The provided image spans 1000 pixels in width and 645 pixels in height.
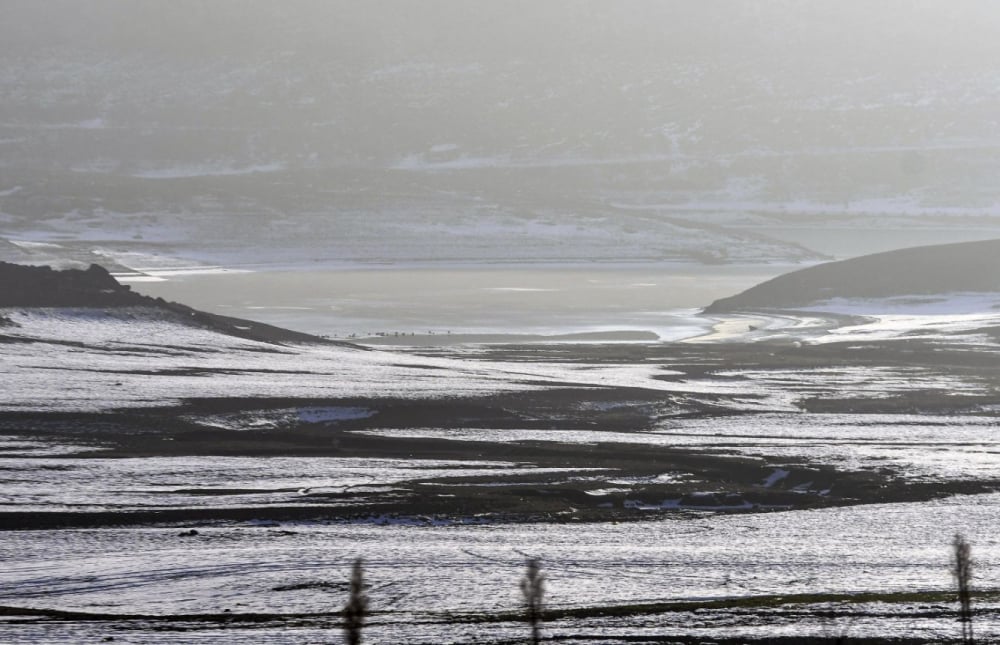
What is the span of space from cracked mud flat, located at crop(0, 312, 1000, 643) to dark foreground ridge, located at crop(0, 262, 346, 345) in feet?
8.20

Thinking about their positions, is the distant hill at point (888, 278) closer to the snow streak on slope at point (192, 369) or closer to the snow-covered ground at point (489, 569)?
the snow streak on slope at point (192, 369)

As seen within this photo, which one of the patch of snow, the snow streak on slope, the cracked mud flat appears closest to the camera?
the cracked mud flat

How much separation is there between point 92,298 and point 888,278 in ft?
76.3

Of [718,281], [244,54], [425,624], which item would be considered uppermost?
[244,54]

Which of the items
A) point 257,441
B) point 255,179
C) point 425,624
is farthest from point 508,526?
point 255,179

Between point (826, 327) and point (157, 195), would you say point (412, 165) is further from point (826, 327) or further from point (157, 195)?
point (826, 327)

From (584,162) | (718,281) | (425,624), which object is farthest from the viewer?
(584,162)

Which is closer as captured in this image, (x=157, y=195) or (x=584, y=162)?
(x=157, y=195)

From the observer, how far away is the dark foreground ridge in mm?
30141

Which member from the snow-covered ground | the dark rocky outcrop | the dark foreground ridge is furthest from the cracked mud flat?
the dark rocky outcrop

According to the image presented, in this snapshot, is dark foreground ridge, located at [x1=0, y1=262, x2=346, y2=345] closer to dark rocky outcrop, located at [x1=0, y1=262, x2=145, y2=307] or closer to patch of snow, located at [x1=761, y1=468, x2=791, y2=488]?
dark rocky outcrop, located at [x1=0, y1=262, x2=145, y2=307]

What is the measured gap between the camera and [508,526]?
1409 centimetres

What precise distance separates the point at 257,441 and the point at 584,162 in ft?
304

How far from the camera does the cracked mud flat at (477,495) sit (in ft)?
35.4
